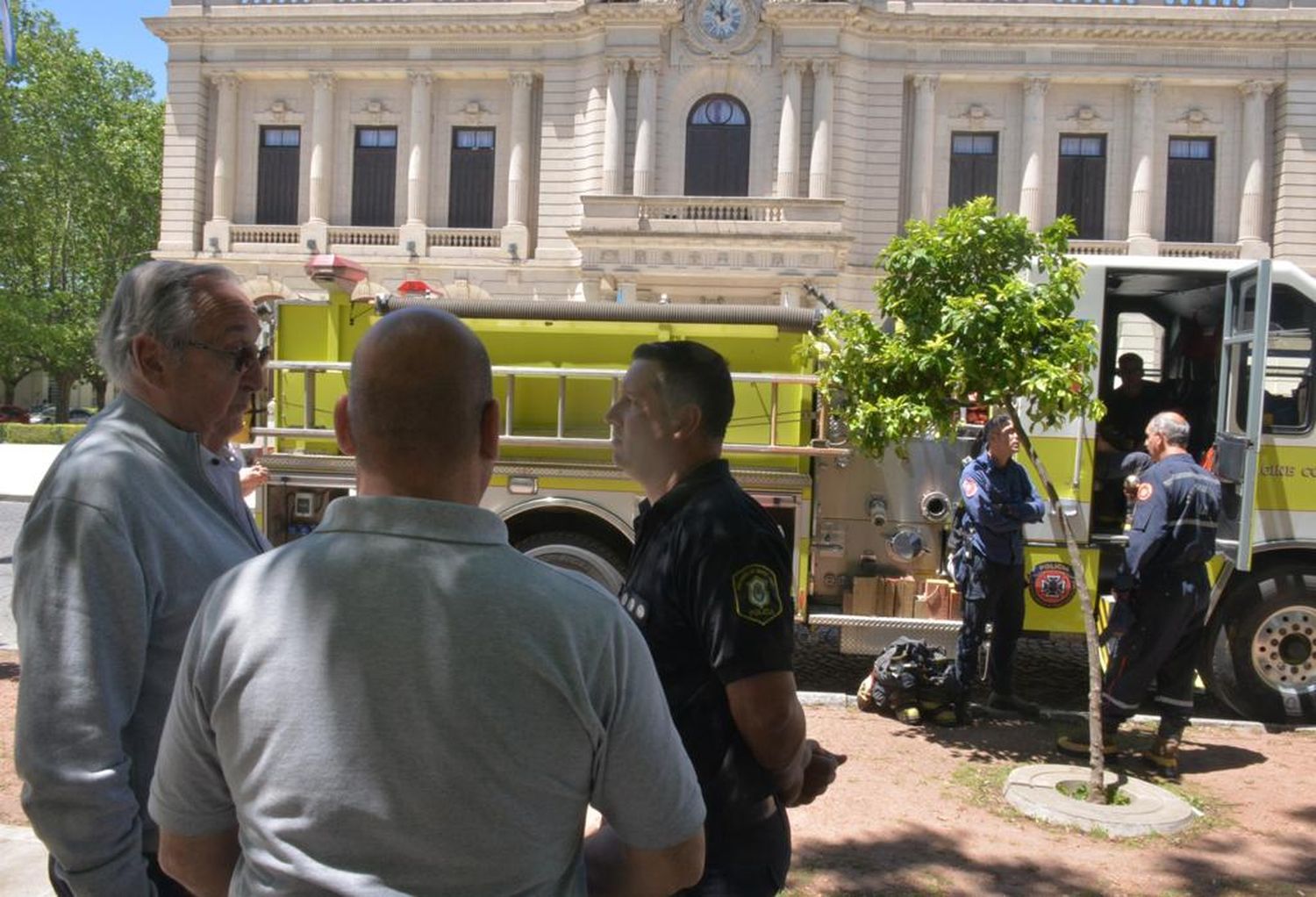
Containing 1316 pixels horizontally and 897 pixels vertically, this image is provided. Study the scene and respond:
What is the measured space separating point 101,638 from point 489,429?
915 millimetres

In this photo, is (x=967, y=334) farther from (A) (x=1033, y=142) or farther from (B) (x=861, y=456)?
(A) (x=1033, y=142)

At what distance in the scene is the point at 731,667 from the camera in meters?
2.20

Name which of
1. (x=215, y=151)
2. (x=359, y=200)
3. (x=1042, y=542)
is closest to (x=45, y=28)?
(x=215, y=151)

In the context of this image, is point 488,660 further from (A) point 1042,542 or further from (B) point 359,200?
(B) point 359,200

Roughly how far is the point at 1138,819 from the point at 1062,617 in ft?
6.28

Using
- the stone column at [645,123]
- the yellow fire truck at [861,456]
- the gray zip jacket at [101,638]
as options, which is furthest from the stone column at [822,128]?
the gray zip jacket at [101,638]

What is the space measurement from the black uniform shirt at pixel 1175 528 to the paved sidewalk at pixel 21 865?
5409 mm

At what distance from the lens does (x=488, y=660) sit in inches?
55.9

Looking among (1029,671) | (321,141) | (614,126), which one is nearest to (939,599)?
(1029,671)

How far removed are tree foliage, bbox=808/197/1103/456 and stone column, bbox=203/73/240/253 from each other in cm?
2906

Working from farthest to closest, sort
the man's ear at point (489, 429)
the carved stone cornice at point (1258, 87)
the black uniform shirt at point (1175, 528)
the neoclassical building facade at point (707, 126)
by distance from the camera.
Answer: the carved stone cornice at point (1258, 87) < the neoclassical building facade at point (707, 126) < the black uniform shirt at point (1175, 528) < the man's ear at point (489, 429)

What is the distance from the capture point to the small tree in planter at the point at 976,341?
5.23 meters

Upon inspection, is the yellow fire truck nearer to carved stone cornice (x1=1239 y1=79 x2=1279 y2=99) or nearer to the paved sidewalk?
the paved sidewalk

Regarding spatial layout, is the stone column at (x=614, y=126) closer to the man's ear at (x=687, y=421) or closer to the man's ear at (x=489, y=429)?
the man's ear at (x=687, y=421)
